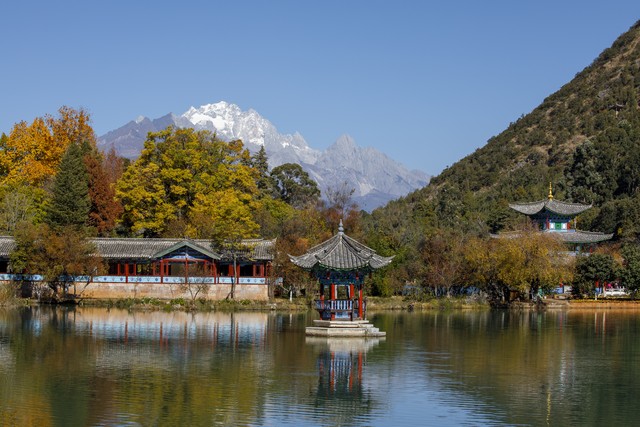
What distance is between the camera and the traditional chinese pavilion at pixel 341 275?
36.5m

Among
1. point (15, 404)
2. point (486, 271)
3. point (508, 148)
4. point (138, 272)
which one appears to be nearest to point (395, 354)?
point (15, 404)

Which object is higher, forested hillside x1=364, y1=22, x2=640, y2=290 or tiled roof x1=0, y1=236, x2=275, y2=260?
forested hillside x1=364, y1=22, x2=640, y2=290

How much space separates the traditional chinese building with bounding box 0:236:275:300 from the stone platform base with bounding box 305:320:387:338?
19.5 meters

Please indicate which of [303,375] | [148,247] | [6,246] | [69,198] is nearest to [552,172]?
[148,247]

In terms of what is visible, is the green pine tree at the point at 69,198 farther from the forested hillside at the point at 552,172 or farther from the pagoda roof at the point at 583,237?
the pagoda roof at the point at 583,237

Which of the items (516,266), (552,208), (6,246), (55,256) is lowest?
(516,266)

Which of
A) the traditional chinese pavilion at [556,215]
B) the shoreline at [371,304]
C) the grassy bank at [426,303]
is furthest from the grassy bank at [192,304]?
the traditional chinese pavilion at [556,215]

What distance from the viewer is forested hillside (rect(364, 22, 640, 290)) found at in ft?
248

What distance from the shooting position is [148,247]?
189 ft

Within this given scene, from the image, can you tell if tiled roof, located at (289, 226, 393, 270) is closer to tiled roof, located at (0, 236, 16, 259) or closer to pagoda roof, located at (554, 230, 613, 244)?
tiled roof, located at (0, 236, 16, 259)

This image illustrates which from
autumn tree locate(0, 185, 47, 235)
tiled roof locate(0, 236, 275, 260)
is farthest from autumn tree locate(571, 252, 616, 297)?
autumn tree locate(0, 185, 47, 235)

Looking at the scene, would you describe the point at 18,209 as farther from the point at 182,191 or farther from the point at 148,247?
the point at 182,191

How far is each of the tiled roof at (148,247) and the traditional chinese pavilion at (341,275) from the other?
18901 millimetres

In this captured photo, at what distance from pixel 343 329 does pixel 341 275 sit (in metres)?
2.22
